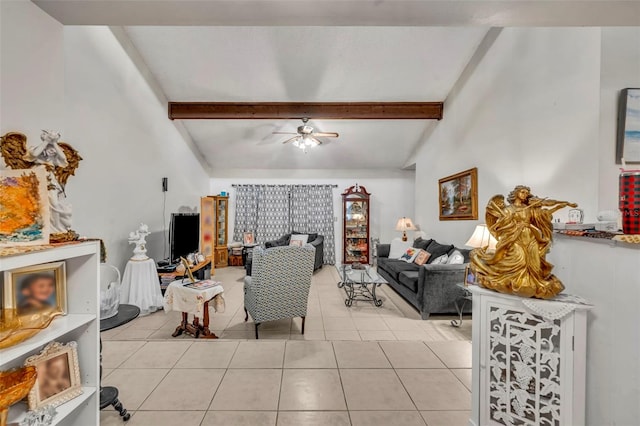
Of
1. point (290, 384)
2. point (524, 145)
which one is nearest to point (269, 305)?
point (290, 384)

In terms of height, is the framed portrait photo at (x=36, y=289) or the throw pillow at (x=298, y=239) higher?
the framed portrait photo at (x=36, y=289)

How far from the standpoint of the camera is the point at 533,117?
277 centimetres

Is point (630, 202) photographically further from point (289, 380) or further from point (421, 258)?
point (421, 258)

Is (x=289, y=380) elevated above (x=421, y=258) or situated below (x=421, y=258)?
below

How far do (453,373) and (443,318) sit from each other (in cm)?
154

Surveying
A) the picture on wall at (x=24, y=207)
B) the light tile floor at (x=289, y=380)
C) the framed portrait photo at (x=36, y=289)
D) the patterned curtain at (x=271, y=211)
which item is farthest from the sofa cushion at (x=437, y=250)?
the picture on wall at (x=24, y=207)

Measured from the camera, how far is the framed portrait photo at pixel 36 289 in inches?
42.6

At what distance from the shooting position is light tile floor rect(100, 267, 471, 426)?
65.4 inches

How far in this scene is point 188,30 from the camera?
3.35 metres

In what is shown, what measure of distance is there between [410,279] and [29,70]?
13.1 feet

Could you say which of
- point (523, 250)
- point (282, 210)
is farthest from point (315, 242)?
point (523, 250)

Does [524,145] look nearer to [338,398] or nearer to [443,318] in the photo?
[443,318]

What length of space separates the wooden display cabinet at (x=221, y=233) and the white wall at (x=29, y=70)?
195 inches

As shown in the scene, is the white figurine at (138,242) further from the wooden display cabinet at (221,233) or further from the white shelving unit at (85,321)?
the wooden display cabinet at (221,233)
